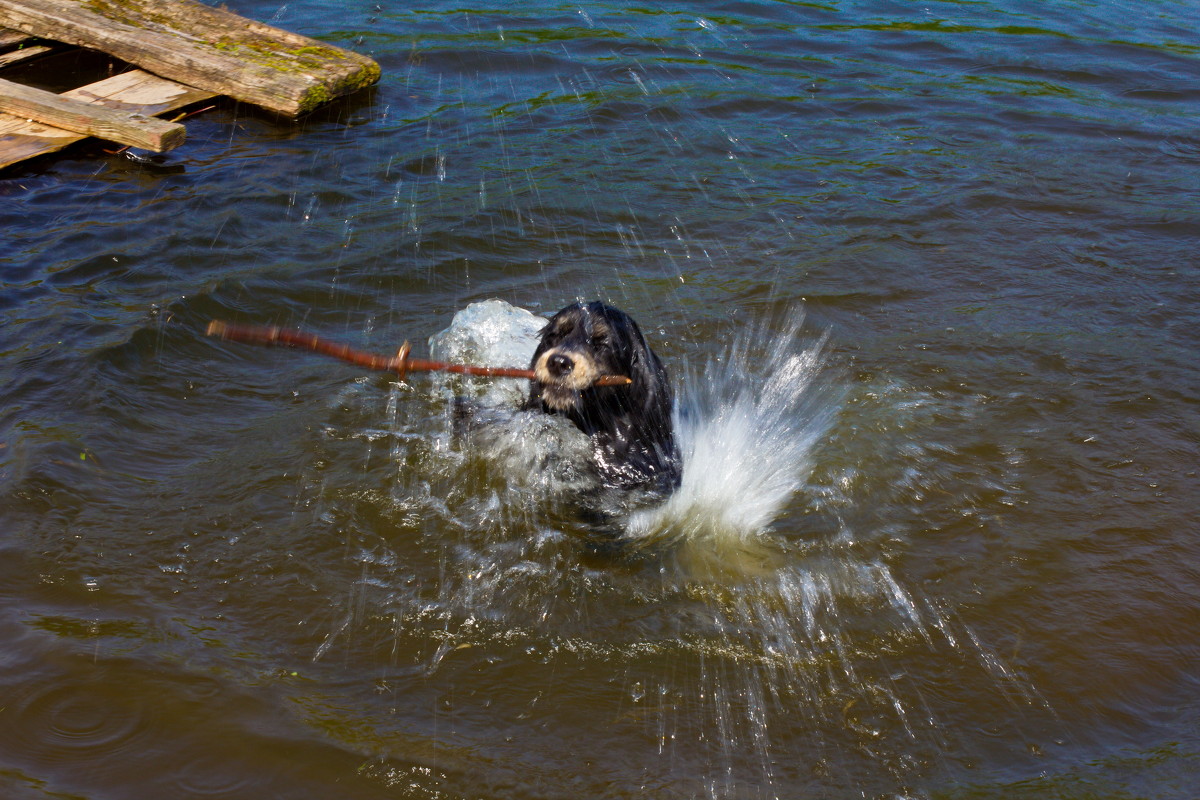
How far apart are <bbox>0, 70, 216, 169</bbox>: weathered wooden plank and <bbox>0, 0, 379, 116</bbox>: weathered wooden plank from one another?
19cm

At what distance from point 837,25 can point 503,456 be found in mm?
9518

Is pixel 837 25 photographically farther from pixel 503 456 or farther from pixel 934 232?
pixel 503 456

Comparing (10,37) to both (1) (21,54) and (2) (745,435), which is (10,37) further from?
(2) (745,435)

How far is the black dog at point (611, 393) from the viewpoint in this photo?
457cm

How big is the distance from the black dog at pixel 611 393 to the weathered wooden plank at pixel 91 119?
469cm

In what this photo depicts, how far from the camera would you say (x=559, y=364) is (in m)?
4.54

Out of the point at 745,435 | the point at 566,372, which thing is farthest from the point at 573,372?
the point at 745,435

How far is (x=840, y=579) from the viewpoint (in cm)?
443

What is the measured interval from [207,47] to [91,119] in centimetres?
168

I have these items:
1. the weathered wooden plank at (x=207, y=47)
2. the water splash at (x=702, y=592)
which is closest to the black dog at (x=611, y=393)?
the water splash at (x=702, y=592)

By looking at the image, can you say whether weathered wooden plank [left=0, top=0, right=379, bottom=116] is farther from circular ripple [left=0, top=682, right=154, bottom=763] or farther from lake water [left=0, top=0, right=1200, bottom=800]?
circular ripple [left=0, top=682, right=154, bottom=763]

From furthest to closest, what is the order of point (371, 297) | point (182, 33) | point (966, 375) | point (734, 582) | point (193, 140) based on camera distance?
1. point (182, 33)
2. point (193, 140)
3. point (371, 297)
4. point (966, 375)
5. point (734, 582)

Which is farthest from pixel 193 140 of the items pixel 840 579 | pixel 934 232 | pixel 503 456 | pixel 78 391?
pixel 840 579

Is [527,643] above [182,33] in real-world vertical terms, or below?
below
